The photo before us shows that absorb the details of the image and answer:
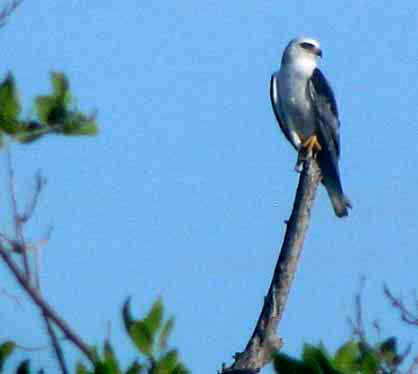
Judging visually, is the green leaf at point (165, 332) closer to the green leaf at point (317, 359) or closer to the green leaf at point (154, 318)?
the green leaf at point (154, 318)

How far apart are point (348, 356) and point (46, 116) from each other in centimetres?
118

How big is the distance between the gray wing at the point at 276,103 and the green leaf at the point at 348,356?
6956mm

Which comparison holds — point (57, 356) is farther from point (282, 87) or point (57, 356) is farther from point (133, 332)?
point (282, 87)

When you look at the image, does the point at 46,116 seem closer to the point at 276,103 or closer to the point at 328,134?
the point at 328,134

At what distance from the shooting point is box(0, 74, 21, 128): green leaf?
3721mm

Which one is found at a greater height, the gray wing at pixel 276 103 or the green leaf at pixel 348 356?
the gray wing at pixel 276 103

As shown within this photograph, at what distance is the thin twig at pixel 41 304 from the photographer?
2939 millimetres

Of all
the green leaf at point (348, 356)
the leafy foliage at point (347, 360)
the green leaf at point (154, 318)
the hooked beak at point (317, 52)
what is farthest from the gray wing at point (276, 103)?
the green leaf at point (154, 318)

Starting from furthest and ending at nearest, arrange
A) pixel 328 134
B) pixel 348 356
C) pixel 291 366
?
1. pixel 328 134
2. pixel 348 356
3. pixel 291 366

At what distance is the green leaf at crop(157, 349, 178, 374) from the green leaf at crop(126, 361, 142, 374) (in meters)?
0.06

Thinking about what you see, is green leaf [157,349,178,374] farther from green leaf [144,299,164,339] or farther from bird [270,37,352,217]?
bird [270,37,352,217]

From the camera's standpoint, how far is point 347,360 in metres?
3.98

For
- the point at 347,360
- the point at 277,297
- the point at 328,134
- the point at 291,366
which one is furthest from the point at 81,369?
the point at 328,134

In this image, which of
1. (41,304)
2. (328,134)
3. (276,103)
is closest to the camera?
(41,304)
